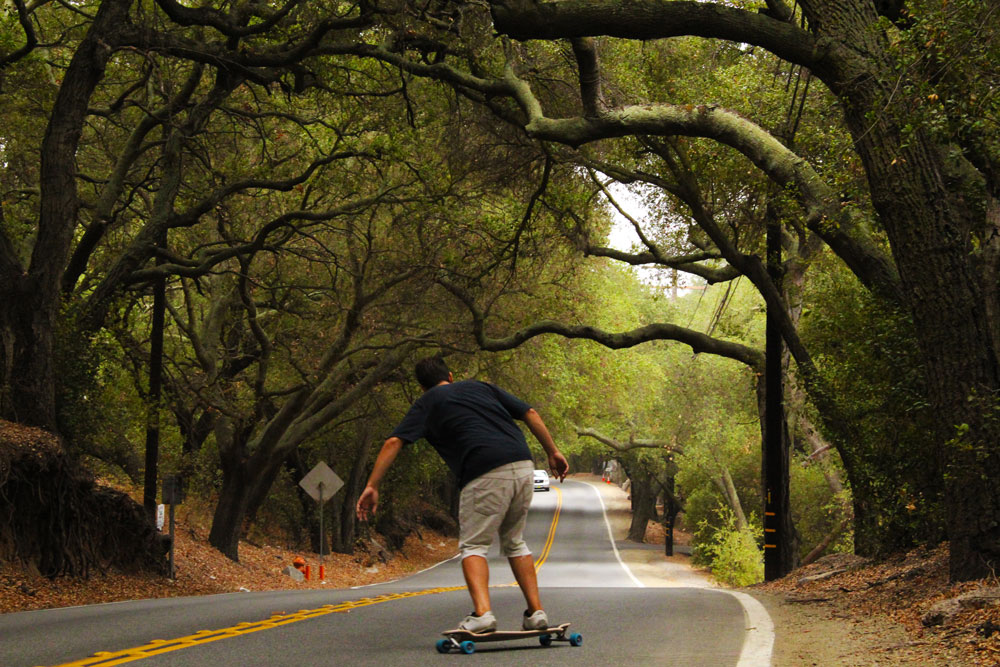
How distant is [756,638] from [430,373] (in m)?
3.27

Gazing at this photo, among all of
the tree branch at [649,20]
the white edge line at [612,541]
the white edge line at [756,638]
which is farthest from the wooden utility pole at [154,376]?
the white edge line at [612,541]

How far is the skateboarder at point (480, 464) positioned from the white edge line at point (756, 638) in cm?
135

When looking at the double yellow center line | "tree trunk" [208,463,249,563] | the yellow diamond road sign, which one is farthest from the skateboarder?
the yellow diamond road sign

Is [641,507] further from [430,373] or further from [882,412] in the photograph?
[430,373]

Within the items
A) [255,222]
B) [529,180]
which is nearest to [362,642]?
[529,180]

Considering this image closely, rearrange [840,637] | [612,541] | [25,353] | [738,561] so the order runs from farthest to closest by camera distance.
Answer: [612,541], [738,561], [25,353], [840,637]

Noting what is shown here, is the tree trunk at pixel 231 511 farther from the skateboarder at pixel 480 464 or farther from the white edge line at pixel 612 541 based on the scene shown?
the skateboarder at pixel 480 464

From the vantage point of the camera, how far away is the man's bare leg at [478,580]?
6.69m

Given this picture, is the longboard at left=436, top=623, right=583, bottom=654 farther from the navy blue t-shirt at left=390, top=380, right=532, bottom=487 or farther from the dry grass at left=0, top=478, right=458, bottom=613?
the dry grass at left=0, top=478, right=458, bottom=613

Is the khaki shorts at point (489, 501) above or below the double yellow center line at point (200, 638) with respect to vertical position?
above

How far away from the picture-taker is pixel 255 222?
84.1ft

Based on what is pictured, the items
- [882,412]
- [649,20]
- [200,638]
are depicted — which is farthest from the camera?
[882,412]

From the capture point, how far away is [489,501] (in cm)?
677

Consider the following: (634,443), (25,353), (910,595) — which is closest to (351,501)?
(634,443)
